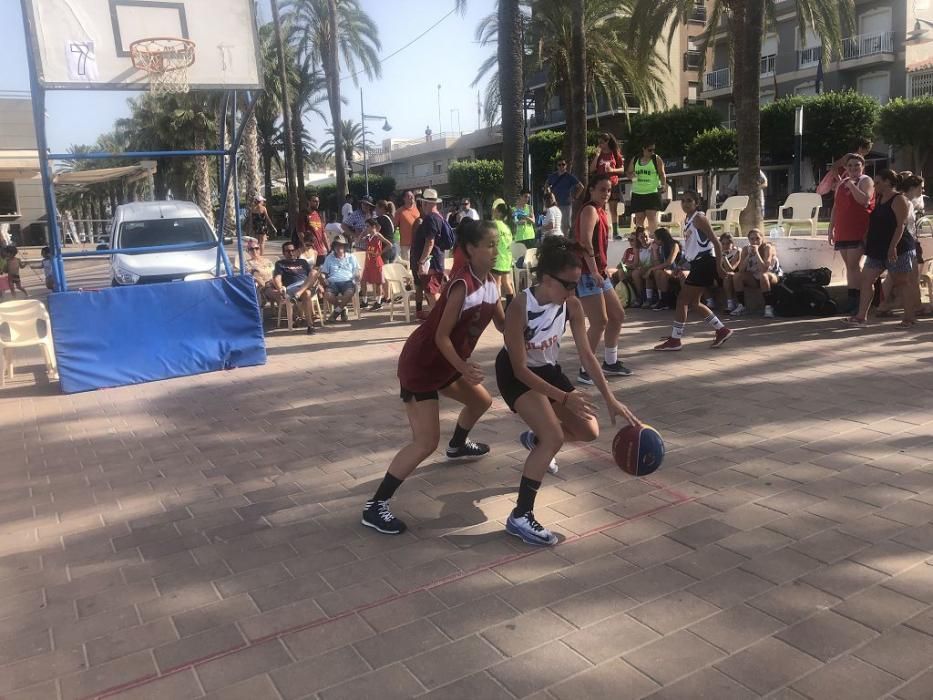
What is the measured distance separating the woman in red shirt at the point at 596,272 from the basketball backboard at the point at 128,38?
4.90m

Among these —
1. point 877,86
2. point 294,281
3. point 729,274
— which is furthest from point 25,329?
point 877,86

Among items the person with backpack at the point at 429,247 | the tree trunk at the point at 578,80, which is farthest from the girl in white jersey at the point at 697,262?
the tree trunk at the point at 578,80

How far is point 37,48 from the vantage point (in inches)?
321

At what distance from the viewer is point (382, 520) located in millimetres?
4160

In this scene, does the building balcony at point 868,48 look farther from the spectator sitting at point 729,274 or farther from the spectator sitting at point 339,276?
the spectator sitting at point 339,276

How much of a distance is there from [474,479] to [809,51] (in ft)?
144

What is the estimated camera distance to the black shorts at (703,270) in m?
8.17

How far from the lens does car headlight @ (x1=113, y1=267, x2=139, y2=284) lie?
12.2 m

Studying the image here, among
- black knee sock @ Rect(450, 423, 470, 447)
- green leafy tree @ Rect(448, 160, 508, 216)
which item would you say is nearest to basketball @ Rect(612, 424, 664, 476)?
black knee sock @ Rect(450, 423, 470, 447)

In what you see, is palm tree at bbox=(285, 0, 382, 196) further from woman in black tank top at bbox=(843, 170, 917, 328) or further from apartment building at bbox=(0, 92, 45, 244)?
woman in black tank top at bbox=(843, 170, 917, 328)

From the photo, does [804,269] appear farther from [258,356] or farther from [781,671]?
[781,671]

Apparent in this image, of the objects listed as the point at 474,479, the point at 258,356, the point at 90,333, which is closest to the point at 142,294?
the point at 90,333

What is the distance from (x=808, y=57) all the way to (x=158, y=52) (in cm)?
4069

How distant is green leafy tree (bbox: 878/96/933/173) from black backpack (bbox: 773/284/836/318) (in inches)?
1079
